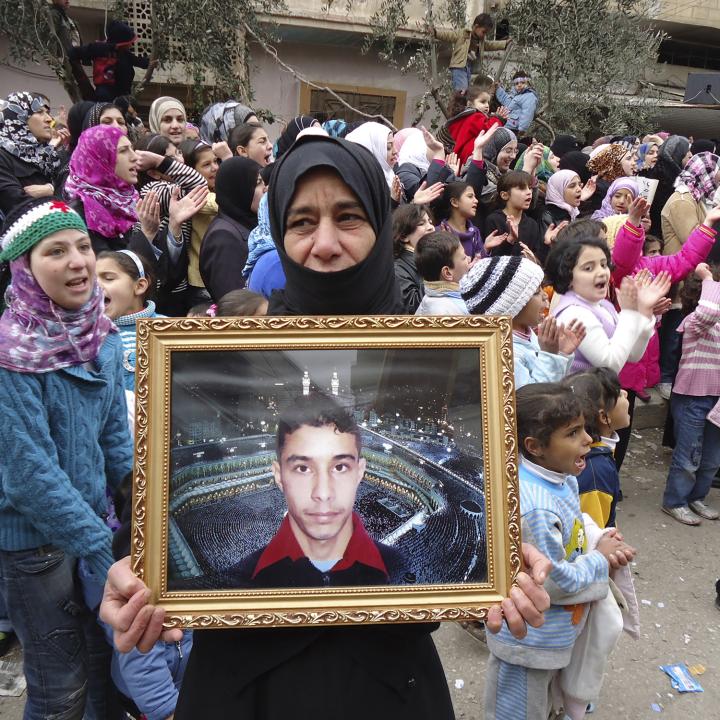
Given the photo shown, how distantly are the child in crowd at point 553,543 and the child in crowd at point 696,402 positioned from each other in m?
2.87

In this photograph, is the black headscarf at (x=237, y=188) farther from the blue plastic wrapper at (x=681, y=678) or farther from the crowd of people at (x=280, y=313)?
the blue plastic wrapper at (x=681, y=678)

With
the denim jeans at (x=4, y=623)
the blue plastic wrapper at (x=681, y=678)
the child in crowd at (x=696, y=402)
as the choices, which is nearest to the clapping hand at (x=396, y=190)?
the child in crowd at (x=696, y=402)

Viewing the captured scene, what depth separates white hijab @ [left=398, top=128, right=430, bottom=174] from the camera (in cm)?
675

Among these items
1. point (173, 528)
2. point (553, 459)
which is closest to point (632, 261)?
point (553, 459)

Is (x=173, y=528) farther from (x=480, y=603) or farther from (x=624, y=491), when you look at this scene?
(x=624, y=491)

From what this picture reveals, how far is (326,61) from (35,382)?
13.5 m

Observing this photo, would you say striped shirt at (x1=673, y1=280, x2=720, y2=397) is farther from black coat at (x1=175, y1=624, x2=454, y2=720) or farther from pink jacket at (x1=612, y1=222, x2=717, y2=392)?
black coat at (x1=175, y1=624, x2=454, y2=720)

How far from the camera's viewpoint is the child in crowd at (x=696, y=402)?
4.86 metres

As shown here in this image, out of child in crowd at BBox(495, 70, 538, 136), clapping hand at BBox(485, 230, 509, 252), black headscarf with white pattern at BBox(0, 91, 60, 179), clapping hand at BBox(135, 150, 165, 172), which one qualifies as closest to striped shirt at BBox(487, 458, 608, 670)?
clapping hand at BBox(485, 230, 509, 252)

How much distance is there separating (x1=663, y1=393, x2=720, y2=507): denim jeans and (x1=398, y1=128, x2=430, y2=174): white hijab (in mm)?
3330

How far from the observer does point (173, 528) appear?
127 cm

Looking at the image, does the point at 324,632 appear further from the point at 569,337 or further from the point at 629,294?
the point at 629,294

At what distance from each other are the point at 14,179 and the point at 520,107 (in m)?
8.03

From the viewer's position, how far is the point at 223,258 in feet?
13.2
